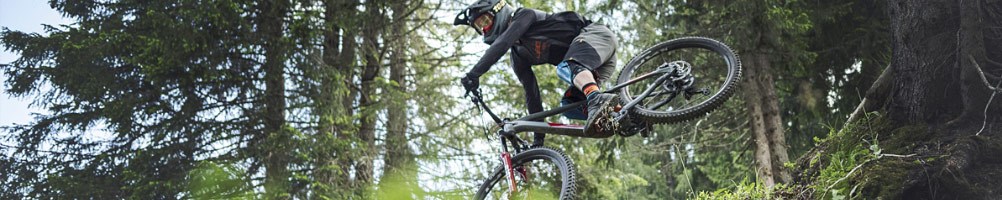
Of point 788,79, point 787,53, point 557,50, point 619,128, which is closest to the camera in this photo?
point 619,128

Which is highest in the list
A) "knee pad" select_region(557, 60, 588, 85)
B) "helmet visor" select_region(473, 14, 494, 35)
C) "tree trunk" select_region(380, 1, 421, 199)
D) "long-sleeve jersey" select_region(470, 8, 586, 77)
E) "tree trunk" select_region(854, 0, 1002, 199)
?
"tree trunk" select_region(380, 1, 421, 199)

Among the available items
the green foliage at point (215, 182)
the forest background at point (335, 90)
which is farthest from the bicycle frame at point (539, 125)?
the forest background at point (335, 90)

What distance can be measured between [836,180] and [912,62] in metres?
0.77

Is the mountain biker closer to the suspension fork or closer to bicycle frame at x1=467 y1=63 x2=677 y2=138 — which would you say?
bicycle frame at x1=467 y1=63 x2=677 y2=138

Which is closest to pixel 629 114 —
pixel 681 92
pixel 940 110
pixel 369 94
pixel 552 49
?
pixel 681 92

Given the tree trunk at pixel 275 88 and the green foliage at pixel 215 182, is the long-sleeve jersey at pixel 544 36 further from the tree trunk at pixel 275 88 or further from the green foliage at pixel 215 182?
the tree trunk at pixel 275 88

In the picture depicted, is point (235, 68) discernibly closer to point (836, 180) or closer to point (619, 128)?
point (619, 128)

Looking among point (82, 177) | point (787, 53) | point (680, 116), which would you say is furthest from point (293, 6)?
point (680, 116)

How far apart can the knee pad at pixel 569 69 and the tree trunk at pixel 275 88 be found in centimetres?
711

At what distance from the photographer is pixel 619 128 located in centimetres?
534

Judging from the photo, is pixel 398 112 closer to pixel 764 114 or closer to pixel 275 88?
pixel 275 88

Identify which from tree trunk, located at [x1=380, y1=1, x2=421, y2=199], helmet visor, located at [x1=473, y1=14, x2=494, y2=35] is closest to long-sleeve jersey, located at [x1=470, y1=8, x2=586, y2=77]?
helmet visor, located at [x1=473, y1=14, x2=494, y2=35]

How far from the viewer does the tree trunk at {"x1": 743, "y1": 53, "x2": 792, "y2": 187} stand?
1095cm

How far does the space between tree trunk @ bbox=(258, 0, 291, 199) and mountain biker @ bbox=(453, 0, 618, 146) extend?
22.6 feet
